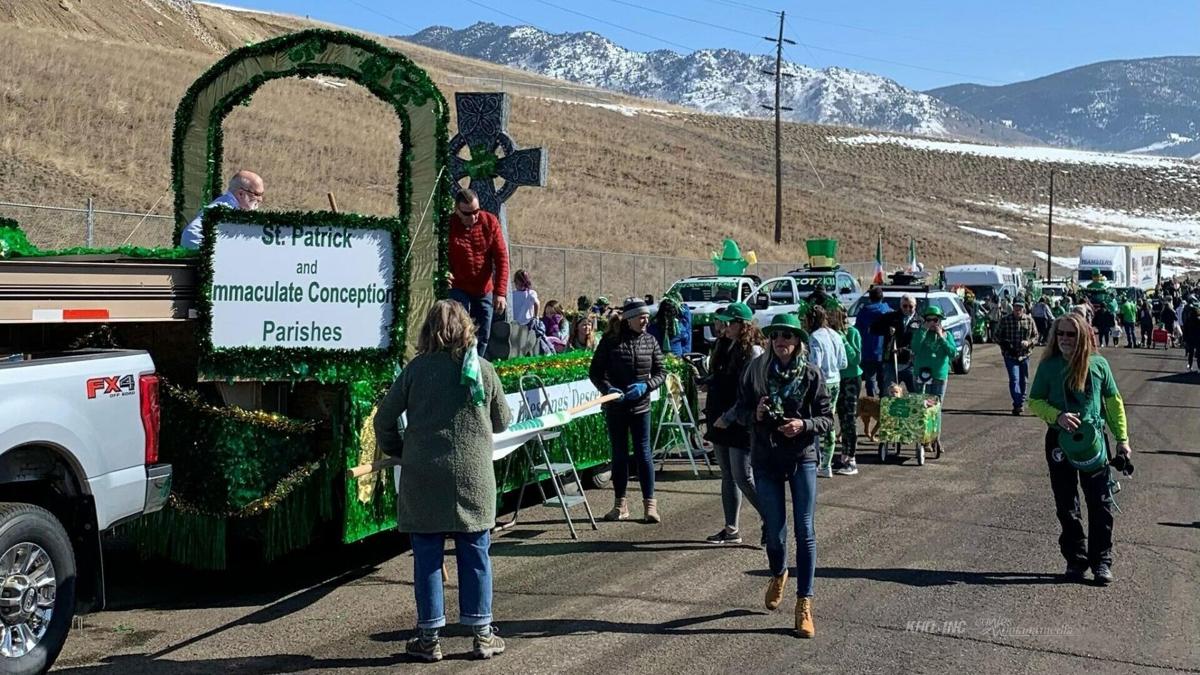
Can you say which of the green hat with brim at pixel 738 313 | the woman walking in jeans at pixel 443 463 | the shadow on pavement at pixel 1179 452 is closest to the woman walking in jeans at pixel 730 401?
the green hat with brim at pixel 738 313

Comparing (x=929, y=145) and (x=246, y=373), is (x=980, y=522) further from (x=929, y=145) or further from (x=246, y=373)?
(x=929, y=145)

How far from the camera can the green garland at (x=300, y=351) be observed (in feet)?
26.1

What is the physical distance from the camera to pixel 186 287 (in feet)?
25.9

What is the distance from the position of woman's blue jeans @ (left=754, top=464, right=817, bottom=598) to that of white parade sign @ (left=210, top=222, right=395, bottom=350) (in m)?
2.67

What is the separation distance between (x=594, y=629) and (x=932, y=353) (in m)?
9.03

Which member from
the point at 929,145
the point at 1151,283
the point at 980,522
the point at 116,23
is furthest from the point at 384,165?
the point at 929,145

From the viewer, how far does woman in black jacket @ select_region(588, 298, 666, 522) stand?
10.1 meters

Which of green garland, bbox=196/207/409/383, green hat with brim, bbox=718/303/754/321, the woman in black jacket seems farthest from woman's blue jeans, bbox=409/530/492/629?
green hat with brim, bbox=718/303/754/321

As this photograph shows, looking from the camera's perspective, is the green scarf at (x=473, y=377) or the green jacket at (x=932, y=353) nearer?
the green scarf at (x=473, y=377)

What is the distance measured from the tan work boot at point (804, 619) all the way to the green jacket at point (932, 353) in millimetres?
8514

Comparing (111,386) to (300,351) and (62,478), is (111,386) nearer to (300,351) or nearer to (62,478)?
(62,478)

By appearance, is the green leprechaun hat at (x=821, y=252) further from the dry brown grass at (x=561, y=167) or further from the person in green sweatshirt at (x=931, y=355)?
the person in green sweatshirt at (x=931, y=355)

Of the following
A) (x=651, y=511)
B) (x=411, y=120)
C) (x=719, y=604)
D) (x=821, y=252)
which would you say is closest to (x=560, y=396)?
(x=651, y=511)

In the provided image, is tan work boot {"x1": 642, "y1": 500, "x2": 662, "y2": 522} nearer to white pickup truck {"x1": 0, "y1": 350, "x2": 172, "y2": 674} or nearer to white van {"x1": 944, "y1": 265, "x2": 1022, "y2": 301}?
white pickup truck {"x1": 0, "y1": 350, "x2": 172, "y2": 674}
